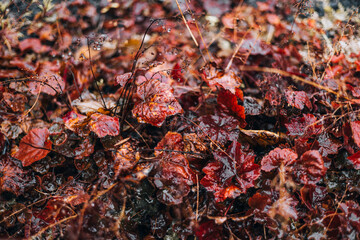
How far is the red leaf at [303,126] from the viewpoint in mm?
1006

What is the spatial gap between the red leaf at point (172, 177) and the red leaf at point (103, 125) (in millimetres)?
192

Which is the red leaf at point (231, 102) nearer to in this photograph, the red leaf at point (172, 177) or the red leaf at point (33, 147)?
the red leaf at point (172, 177)

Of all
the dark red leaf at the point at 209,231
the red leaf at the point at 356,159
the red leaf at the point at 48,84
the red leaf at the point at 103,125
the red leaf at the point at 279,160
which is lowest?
the dark red leaf at the point at 209,231

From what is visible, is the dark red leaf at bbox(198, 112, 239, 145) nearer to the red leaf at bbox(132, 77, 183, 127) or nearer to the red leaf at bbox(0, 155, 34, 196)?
the red leaf at bbox(132, 77, 183, 127)

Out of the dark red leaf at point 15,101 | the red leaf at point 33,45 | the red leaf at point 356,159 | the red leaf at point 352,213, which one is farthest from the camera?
the red leaf at point 33,45

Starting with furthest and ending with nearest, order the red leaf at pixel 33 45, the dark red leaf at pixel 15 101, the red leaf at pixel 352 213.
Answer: the red leaf at pixel 33 45 → the dark red leaf at pixel 15 101 → the red leaf at pixel 352 213

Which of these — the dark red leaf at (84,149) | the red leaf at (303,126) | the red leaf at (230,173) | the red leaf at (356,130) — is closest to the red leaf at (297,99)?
the red leaf at (303,126)

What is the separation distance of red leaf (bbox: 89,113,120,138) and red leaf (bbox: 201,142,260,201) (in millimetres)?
377

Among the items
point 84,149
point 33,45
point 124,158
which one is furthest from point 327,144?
point 33,45

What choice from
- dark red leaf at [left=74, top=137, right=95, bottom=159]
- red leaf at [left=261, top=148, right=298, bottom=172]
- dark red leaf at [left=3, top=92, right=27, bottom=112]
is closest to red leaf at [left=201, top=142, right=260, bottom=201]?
red leaf at [left=261, top=148, right=298, bottom=172]

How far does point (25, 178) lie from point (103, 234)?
1.44 feet

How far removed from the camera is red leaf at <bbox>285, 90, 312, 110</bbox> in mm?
1017

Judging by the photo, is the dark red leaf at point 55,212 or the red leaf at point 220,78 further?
the red leaf at point 220,78

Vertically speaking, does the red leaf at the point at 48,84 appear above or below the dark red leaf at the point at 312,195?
above
